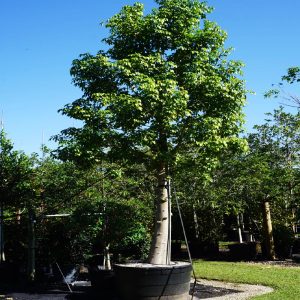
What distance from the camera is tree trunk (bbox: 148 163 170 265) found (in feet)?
28.3

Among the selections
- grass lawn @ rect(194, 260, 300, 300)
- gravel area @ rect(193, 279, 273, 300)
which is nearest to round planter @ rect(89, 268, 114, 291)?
gravel area @ rect(193, 279, 273, 300)

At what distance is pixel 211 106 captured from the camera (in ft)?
28.6

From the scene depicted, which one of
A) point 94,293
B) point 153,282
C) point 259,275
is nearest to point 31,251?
point 94,293

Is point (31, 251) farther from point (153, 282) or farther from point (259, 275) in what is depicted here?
point (259, 275)

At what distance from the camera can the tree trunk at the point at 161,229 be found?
8625 millimetres

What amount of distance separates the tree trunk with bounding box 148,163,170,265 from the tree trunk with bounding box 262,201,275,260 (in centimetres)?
→ 826

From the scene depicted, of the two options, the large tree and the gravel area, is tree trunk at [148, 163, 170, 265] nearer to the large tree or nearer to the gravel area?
the large tree

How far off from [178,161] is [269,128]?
1166 cm

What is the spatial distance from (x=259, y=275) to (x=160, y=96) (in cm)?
642

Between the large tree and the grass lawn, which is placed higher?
the large tree

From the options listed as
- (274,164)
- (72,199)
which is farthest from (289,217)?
(72,199)

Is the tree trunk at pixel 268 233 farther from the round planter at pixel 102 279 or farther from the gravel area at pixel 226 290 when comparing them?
the round planter at pixel 102 279

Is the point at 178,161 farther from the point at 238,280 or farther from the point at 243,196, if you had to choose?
the point at 243,196

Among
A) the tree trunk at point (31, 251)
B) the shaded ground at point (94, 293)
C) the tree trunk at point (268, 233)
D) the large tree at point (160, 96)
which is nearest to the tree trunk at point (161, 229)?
the large tree at point (160, 96)
